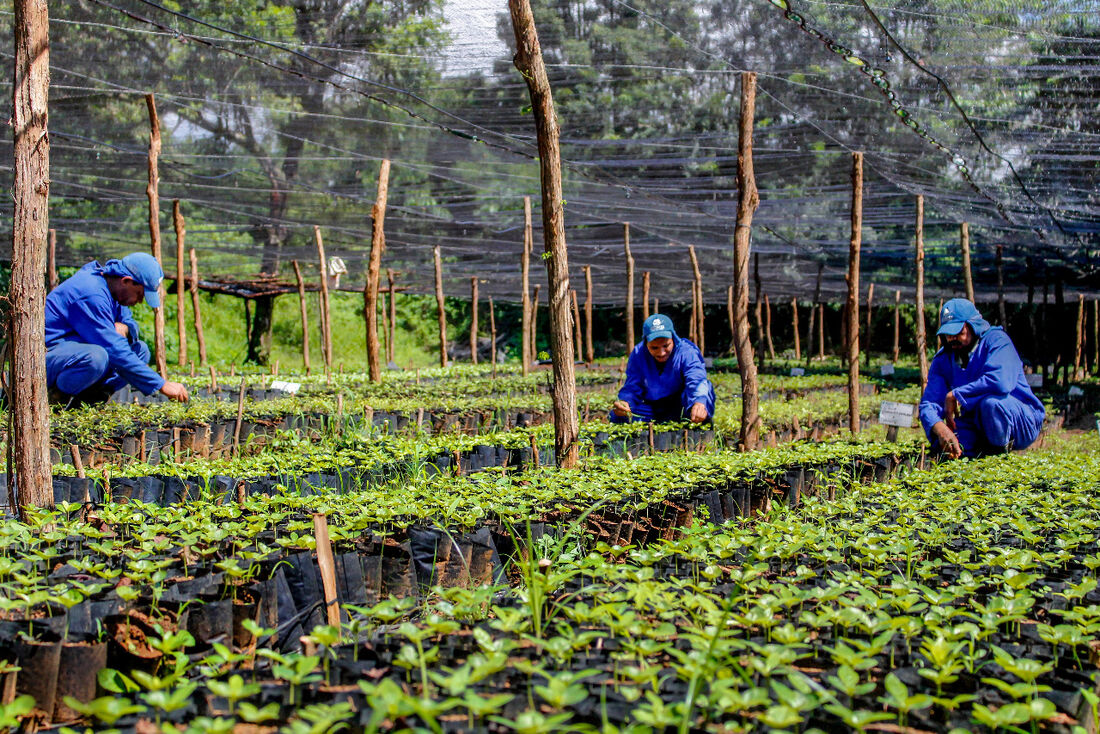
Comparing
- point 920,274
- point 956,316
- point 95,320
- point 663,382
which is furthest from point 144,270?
point 920,274

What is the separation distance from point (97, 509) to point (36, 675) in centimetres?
133

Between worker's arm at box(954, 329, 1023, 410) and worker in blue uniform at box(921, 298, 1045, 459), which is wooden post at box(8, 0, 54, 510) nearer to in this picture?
worker in blue uniform at box(921, 298, 1045, 459)

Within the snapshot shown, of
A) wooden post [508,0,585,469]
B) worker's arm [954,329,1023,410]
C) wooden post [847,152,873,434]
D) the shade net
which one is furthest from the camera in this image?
wooden post [847,152,873,434]

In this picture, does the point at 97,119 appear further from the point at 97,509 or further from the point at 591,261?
the point at 591,261

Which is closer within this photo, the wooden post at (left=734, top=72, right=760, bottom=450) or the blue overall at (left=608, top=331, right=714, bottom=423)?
the wooden post at (left=734, top=72, right=760, bottom=450)

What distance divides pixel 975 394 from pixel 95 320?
5565 millimetres

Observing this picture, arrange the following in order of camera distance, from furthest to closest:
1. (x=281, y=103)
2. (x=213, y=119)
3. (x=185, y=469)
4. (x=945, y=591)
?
(x=213, y=119) < (x=281, y=103) < (x=185, y=469) < (x=945, y=591)

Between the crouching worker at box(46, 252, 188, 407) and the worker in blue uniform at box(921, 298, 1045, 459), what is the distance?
4931 millimetres

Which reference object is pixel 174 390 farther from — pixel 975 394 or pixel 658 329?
pixel 975 394

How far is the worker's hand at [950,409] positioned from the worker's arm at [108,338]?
4923mm

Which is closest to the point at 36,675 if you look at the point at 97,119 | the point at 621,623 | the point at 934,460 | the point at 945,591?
the point at 621,623

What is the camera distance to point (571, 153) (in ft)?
29.1

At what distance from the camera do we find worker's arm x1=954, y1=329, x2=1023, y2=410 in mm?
5387

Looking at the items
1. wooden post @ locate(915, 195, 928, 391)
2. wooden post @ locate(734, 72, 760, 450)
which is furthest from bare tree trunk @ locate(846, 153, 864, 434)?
wooden post @ locate(915, 195, 928, 391)
